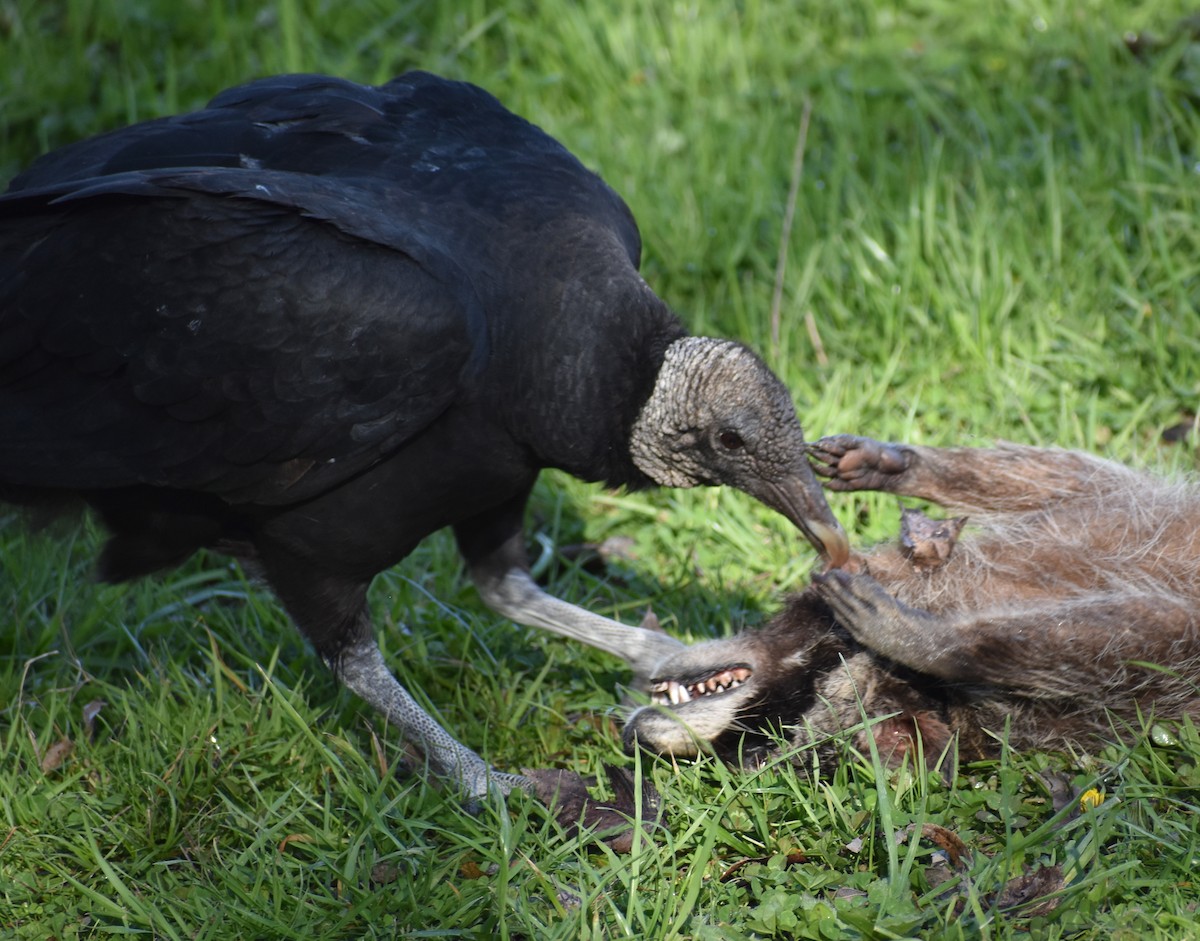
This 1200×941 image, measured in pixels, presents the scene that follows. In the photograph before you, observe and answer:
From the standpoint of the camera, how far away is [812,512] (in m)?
3.12

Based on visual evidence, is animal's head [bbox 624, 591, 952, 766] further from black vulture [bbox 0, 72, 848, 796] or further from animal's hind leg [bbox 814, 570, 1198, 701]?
black vulture [bbox 0, 72, 848, 796]

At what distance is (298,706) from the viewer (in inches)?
131

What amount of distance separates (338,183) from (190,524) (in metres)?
0.91

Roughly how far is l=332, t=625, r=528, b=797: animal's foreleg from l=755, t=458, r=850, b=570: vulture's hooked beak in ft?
2.98

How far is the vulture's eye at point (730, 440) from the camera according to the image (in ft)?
10.2

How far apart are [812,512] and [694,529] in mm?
1043

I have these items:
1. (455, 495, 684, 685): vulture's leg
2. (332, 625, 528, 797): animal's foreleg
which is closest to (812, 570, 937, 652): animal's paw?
(455, 495, 684, 685): vulture's leg

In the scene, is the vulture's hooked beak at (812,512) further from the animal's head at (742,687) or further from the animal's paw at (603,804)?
the animal's paw at (603,804)

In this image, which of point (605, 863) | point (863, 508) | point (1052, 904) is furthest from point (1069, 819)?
point (863, 508)

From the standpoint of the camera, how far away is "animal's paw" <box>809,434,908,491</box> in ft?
11.4

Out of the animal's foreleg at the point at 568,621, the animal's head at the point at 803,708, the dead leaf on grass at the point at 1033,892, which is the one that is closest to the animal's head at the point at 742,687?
the animal's head at the point at 803,708

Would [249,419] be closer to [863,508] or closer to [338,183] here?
[338,183]

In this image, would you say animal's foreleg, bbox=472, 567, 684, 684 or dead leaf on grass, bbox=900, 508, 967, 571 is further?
animal's foreleg, bbox=472, 567, 684, 684

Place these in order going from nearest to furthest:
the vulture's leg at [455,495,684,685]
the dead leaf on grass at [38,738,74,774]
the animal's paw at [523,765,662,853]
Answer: the animal's paw at [523,765,662,853] → the dead leaf on grass at [38,738,74,774] → the vulture's leg at [455,495,684,685]
